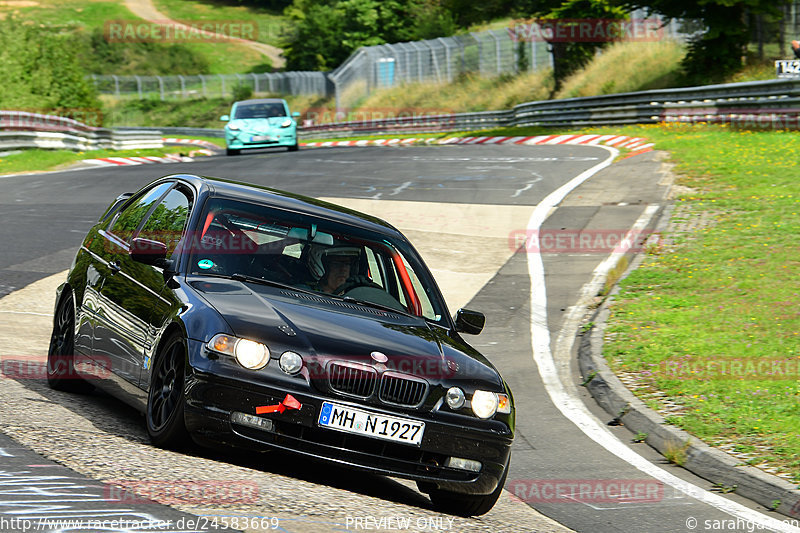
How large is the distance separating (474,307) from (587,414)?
12.6 ft

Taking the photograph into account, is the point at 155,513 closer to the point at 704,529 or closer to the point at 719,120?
the point at 704,529

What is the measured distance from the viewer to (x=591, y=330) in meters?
11.8

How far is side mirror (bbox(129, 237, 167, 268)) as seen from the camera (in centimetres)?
655

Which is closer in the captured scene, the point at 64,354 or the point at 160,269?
the point at 160,269

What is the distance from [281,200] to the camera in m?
7.29

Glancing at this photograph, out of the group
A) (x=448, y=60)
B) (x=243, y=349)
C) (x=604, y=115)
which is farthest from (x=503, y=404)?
(x=448, y=60)

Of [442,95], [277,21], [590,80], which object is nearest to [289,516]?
[590,80]

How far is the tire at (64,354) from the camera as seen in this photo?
25.2ft

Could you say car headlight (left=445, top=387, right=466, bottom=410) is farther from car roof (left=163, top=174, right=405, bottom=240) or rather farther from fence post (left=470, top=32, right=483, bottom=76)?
fence post (left=470, top=32, right=483, bottom=76)
